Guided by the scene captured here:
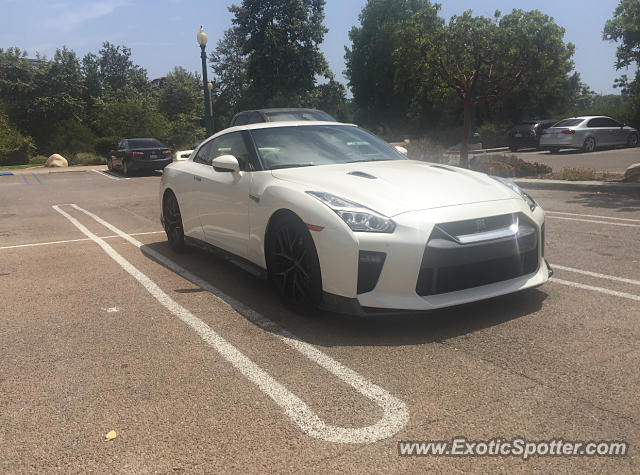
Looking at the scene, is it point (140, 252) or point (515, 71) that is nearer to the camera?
point (140, 252)

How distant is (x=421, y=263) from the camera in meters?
3.65

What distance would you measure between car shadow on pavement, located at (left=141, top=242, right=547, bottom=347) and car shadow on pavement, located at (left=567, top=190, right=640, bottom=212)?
5.79 m

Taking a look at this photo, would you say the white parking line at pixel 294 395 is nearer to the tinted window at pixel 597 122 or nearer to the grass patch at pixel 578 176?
the grass patch at pixel 578 176

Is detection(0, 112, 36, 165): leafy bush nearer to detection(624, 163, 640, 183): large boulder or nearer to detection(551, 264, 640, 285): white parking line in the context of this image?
detection(624, 163, 640, 183): large boulder

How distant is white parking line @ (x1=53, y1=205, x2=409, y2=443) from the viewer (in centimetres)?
263

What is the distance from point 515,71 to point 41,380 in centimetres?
1779

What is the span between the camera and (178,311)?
4.57 m

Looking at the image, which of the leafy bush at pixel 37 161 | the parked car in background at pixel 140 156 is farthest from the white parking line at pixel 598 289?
the leafy bush at pixel 37 161

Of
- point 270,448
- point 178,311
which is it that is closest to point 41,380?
point 178,311

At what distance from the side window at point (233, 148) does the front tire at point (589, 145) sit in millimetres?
20486

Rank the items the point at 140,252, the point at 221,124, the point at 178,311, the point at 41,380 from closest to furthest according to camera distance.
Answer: the point at 41,380 < the point at 178,311 < the point at 140,252 < the point at 221,124

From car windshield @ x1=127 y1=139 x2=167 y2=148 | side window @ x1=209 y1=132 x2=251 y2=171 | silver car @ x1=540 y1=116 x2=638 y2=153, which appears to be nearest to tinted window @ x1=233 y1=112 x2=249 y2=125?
side window @ x1=209 y1=132 x2=251 y2=171

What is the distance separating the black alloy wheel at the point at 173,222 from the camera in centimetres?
665

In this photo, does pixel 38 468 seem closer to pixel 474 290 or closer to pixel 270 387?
pixel 270 387
